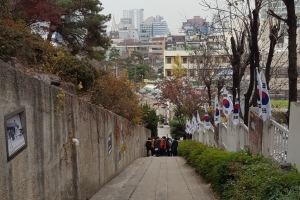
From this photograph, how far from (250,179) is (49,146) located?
3.29 m

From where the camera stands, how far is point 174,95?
36.3 metres

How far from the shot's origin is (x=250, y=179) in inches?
275

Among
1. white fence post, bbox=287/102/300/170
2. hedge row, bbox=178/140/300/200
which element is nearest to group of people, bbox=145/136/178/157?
hedge row, bbox=178/140/300/200

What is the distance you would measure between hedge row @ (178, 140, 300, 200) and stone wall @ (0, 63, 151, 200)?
282 cm

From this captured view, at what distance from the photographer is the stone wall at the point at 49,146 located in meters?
5.07

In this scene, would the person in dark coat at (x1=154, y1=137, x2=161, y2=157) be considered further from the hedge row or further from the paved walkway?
the hedge row

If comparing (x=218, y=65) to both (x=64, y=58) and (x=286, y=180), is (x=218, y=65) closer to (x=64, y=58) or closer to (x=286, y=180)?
(x=64, y=58)

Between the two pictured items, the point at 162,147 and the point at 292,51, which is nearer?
the point at 292,51

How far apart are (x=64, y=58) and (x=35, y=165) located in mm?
8766

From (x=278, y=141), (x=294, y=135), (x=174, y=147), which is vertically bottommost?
(x=174, y=147)

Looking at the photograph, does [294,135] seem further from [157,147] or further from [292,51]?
[157,147]

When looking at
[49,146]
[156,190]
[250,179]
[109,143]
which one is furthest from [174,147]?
[49,146]

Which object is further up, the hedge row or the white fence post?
the white fence post

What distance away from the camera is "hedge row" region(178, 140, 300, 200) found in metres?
5.73
